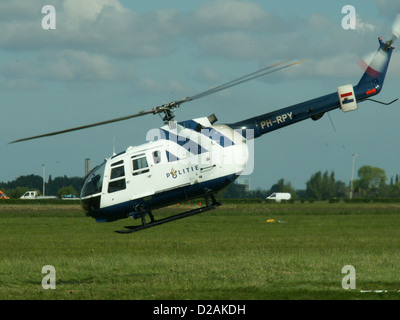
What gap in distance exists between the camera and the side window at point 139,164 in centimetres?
2133

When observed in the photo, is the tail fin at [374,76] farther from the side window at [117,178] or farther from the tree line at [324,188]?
the tree line at [324,188]

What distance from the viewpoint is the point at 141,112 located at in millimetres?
20516

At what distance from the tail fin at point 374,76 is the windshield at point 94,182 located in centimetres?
847

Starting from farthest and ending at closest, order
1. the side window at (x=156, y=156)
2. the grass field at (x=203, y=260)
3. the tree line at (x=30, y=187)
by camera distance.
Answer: the tree line at (x=30, y=187) < the grass field at (x=203, y=260) < the side window at (x=156, y=156)

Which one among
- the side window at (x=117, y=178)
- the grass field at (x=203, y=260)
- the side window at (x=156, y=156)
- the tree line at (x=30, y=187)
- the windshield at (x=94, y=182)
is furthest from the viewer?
the tree line at (x=30, y=187)

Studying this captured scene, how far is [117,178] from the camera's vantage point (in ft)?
70.6

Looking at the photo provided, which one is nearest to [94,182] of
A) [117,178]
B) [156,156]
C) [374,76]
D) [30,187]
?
[117,178]

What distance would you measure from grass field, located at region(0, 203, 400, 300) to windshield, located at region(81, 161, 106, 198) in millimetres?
3085

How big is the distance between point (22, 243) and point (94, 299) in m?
21.1

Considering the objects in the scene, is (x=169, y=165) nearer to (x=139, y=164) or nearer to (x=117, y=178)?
(x=139, y=164)

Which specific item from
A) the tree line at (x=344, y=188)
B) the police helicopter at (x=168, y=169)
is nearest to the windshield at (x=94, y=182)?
the police helicopter at (x=168, y=169)

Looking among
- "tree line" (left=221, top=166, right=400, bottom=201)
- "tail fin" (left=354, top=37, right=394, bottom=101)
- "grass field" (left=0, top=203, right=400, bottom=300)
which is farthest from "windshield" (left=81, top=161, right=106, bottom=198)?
"tree line" (left=221, top=166, right=400, bottom=201)

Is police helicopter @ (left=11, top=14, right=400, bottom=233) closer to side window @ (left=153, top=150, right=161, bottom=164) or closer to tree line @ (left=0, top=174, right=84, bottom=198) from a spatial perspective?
side window @ (left=153, top=150, right=161, bottom=164)

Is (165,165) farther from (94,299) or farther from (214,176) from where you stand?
(94,299)
